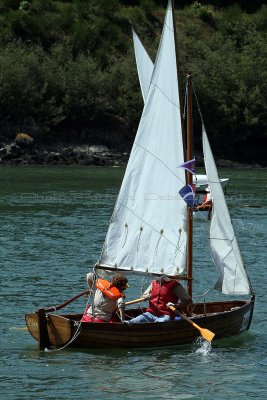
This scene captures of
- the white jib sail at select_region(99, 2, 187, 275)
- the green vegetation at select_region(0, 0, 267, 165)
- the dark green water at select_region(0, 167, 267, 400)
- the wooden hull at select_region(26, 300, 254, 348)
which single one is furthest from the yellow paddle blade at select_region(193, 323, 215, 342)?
the green vegetation at select_region(0, 0, 267, 165)

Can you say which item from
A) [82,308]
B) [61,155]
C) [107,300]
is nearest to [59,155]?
[61,155]

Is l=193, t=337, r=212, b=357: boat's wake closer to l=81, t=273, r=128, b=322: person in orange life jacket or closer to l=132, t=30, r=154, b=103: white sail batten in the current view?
l=81, t=273, r=128, b=322: person in orange life jacket

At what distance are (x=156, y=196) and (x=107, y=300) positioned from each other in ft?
11.3

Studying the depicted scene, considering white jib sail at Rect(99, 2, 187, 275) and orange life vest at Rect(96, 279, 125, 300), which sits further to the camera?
white jib sail at Rect(99, 2, 187, 275)

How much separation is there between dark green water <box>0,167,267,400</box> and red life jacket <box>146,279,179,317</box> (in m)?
1.02

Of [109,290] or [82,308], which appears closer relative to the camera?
[109,290]

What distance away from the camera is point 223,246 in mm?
29062

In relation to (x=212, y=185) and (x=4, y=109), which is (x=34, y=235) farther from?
(x=4, y=109)

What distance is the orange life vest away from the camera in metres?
26.3

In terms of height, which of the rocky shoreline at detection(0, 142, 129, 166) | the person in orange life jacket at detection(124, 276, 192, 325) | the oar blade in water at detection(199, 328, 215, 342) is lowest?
the oar blade in water at detection(199, 328, 215, 342)

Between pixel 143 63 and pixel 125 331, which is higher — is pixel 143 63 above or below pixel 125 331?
above

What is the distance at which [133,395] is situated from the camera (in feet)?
77.2

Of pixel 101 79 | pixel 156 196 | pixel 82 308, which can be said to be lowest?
pixel 82 308

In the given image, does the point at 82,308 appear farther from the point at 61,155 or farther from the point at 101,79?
the point at 101,79
